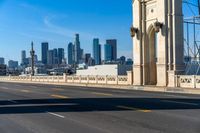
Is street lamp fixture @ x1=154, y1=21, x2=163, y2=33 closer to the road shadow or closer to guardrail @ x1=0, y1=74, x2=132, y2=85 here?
guardrail @ x1=0, y1=74, x2=132, y2=85

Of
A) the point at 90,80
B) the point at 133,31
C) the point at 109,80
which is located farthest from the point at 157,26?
the point at 90,80

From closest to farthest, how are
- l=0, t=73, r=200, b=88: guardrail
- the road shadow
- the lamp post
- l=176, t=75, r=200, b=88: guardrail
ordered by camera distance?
the road shadow < l=176, t=75, r=200, b=88: guardrail < l=0, t=73, r=200, b=88: guardrail < the lamp post

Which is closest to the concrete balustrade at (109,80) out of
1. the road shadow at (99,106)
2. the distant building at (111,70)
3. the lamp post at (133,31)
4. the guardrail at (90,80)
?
the guardrail at (90,80)

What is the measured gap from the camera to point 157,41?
4091 cm

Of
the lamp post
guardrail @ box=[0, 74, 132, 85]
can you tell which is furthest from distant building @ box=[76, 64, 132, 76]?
the lamp post

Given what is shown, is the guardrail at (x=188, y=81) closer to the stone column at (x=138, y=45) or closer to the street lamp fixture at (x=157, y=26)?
the street lamp fixture at (x=157, y=26)

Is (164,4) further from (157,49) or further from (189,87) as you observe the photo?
(189,87)

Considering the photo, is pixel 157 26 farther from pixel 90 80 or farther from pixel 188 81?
pixel 90 80

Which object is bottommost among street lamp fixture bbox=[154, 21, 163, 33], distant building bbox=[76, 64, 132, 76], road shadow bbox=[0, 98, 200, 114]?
road shadow bbox=[0, 98, 200, 114]

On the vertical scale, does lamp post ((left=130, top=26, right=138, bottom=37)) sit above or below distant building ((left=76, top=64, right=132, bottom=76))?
above

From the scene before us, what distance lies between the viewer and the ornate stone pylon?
128ft

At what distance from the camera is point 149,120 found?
1452 centimetres

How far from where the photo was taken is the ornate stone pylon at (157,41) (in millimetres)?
39000

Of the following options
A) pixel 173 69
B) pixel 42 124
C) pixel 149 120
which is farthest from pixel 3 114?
pixel 173 69
